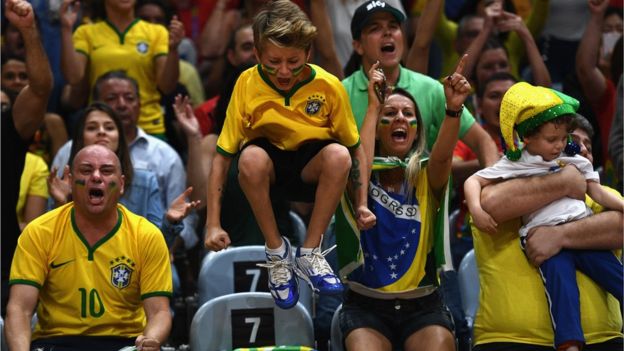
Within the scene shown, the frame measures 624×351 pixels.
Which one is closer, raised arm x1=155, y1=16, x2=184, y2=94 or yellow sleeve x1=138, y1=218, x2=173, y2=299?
yellow sleeve x1=138, y1=218, x2=173, y2=299

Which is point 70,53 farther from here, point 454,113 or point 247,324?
point 454,113

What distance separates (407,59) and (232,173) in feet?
5.27

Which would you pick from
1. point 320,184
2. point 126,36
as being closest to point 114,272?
point 320,184

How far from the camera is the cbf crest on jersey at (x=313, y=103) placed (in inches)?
195

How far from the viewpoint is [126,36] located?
7.76m

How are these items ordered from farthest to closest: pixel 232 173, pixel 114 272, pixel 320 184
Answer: pixel 232 173 < pixel 114 272 < pixel 320 184

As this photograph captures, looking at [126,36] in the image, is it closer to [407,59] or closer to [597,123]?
[407,59]

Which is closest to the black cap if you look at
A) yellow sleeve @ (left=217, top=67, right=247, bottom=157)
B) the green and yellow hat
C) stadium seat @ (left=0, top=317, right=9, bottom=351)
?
the green and yellow hat

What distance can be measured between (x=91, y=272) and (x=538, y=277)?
205cm

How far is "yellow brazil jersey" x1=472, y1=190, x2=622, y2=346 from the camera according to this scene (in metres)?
5.01

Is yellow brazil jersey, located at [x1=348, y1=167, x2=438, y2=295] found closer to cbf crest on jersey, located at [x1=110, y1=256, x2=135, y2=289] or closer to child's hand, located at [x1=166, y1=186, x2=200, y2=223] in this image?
child's hand, located at [x1=166, y1=186, x2=200, y2=223]

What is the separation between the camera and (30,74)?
6.04 meters

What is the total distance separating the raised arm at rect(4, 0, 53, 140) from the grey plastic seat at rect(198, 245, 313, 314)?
1.23 meters

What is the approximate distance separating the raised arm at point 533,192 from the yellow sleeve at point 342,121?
68 centimetres
